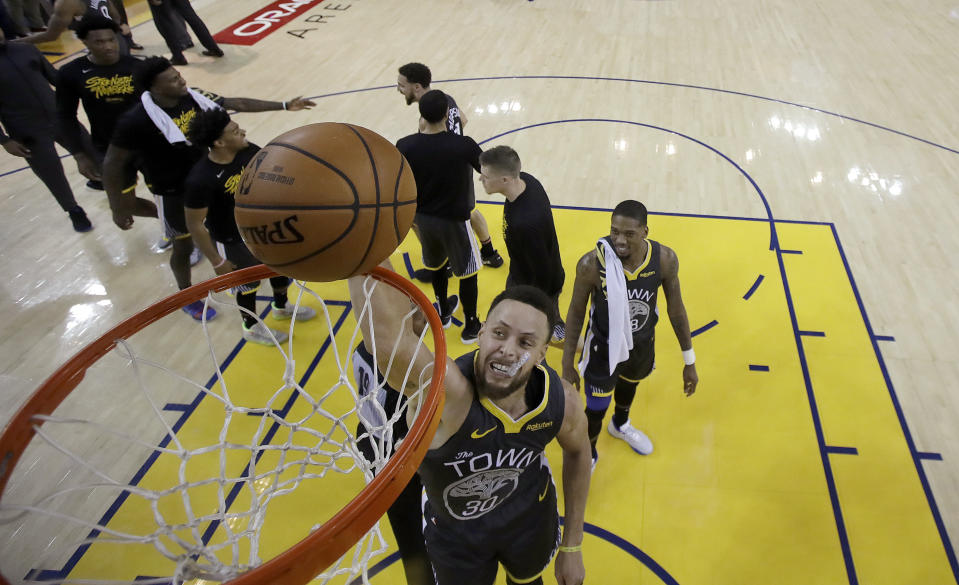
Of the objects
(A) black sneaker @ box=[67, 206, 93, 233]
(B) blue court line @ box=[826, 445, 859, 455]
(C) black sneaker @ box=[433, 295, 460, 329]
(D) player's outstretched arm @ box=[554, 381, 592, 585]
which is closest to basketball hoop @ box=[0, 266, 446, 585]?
(D) player's outstretched arm @ box=[554, 381, 592, 585]

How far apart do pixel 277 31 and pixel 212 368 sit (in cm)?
792

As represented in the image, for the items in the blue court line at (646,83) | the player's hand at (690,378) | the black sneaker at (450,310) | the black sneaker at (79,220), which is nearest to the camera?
the player's hand at (690,378)

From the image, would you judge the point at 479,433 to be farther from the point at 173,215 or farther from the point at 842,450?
the point at 173,215

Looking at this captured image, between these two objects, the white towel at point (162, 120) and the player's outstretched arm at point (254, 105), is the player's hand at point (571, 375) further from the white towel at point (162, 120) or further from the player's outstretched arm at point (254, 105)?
the player's outstretched arm at point (254, 105)

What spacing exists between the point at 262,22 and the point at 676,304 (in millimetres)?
10137

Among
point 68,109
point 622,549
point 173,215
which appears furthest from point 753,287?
point 68,109

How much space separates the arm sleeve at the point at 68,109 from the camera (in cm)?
431

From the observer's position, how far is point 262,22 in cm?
1041

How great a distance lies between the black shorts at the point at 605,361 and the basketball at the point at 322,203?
1576mm

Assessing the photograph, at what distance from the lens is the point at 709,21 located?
33.6ft

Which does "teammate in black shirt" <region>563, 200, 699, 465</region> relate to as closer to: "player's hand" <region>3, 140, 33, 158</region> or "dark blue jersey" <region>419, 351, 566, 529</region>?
"dark blue jersey" <region>419, 351, 566, 529</region>

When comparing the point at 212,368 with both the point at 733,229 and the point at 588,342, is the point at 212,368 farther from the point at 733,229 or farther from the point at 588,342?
the point at 733,229

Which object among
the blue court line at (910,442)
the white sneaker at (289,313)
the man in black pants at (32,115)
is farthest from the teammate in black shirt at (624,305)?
the man in black pants at (32,115)

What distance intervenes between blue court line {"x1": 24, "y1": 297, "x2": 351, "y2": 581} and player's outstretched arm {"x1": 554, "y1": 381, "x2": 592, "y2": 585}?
1.79m
